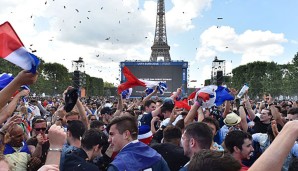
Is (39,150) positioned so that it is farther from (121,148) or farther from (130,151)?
(130,151)

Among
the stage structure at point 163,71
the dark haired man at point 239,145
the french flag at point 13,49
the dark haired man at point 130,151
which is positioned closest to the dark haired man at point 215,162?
the dark haired man at point 130,151

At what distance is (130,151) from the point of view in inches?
133

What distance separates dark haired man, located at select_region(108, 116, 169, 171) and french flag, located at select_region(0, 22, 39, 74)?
1.13 meters

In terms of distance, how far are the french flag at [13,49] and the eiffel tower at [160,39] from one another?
277ft

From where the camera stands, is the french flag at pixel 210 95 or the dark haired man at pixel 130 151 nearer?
the dark haired man at pixel 130 151

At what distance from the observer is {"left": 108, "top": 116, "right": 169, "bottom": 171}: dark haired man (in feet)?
10.5

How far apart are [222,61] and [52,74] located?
52416 millimetres

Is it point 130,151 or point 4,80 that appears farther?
point 4,80

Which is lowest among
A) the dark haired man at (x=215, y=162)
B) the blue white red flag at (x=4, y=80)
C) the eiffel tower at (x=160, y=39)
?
the dark haired man at (x=215, y=162)

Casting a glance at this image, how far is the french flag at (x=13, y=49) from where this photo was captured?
3.12m

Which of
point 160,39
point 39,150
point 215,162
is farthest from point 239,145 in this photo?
point 160,39

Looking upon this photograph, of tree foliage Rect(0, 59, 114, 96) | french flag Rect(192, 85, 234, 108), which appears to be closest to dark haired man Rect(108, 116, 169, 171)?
french flag Rect(192, 85, 234, 108)

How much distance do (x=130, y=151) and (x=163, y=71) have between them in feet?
136

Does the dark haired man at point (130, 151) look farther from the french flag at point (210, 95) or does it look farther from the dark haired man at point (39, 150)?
the french flag at point (210, 95)
